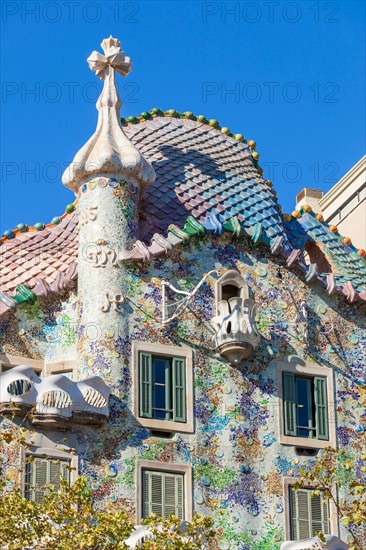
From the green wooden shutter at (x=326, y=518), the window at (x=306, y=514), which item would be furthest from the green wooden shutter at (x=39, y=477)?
the green wooden shutter at (x=326, y=518)

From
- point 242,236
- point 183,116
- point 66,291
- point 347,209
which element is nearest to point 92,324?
point 66,291

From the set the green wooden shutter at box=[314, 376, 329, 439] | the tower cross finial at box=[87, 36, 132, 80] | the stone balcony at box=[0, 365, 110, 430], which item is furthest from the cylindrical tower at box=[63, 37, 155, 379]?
the green wooden shutter at box=[314, 376, 329, 439]

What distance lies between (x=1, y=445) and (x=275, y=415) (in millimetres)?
4825

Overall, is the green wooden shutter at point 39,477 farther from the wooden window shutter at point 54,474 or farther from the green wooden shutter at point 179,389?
the green wooden shutter at point 179,389

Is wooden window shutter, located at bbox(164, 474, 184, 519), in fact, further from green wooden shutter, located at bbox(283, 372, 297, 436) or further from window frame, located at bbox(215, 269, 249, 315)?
window frame, located at bbox(215, 269, 249, 315)

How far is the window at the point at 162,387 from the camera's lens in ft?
104

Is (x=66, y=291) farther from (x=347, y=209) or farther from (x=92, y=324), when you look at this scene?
(x=347, y=209)

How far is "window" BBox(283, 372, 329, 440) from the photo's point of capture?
32625 mm

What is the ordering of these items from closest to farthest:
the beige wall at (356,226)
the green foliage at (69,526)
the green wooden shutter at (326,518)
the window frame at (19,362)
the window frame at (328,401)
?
the green foliage at (69,526), the green wooden shutter at (326,518), the window frame at (19,362), the window frame at (328,401), the beige wall at (356,226)

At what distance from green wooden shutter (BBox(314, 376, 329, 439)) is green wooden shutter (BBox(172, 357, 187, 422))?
2.42 metres

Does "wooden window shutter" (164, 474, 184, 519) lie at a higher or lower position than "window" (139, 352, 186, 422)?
lower

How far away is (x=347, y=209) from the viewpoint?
150 ft

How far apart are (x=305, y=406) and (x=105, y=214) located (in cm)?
477

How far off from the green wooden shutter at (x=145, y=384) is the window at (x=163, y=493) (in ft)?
3.46
